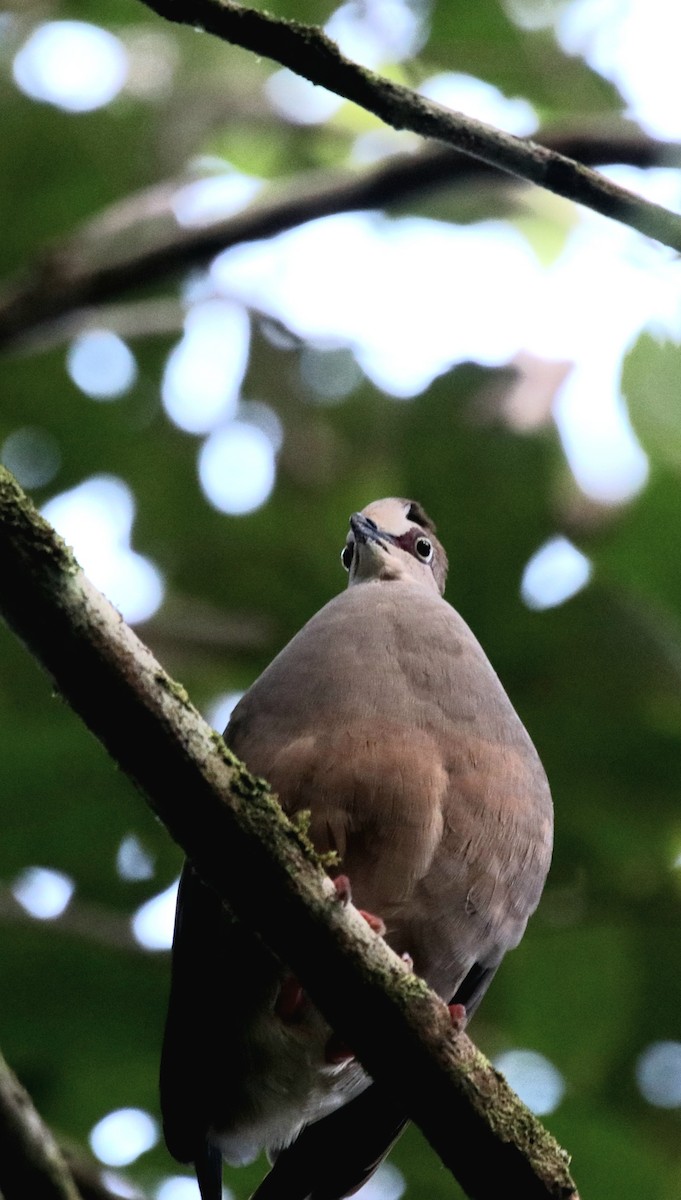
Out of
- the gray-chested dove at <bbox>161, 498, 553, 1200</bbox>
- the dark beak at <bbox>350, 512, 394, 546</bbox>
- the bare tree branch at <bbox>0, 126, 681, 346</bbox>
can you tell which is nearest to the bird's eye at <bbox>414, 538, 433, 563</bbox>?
the dark beak at <bbox>350, 512, 394, 546</bbox>

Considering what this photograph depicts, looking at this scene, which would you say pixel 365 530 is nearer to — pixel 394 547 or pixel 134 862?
pixel 394 547

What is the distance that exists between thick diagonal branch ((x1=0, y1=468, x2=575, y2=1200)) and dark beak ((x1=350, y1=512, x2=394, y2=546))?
2.17 meters

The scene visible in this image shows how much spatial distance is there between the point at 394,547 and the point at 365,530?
5.4 inches

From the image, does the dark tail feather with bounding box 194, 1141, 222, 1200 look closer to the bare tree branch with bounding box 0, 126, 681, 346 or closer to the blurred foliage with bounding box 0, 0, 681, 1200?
the blurred foliage with bounding box 0, 0, 681, 1200

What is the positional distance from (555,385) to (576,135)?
1.34 metres

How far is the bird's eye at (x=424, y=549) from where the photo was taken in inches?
193

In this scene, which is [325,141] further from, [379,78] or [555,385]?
[379,78]

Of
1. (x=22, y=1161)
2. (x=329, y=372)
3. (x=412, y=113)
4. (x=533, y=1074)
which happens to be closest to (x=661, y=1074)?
(x=533, y=1074)

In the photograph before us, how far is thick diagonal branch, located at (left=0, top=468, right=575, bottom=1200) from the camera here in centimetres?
227

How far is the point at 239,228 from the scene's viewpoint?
513 cm

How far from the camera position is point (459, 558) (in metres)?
5.49

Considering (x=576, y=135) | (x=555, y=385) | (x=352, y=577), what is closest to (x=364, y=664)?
(x=352, y=577)

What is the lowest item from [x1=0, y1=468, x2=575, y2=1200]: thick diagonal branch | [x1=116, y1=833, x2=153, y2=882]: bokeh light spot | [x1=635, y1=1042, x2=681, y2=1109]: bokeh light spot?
[x1=0, y1=468, x2=575, y2=1200]: thick diagonal branch

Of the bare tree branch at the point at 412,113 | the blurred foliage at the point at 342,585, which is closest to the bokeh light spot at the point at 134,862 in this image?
the blurred foliage at the point at 342,585
